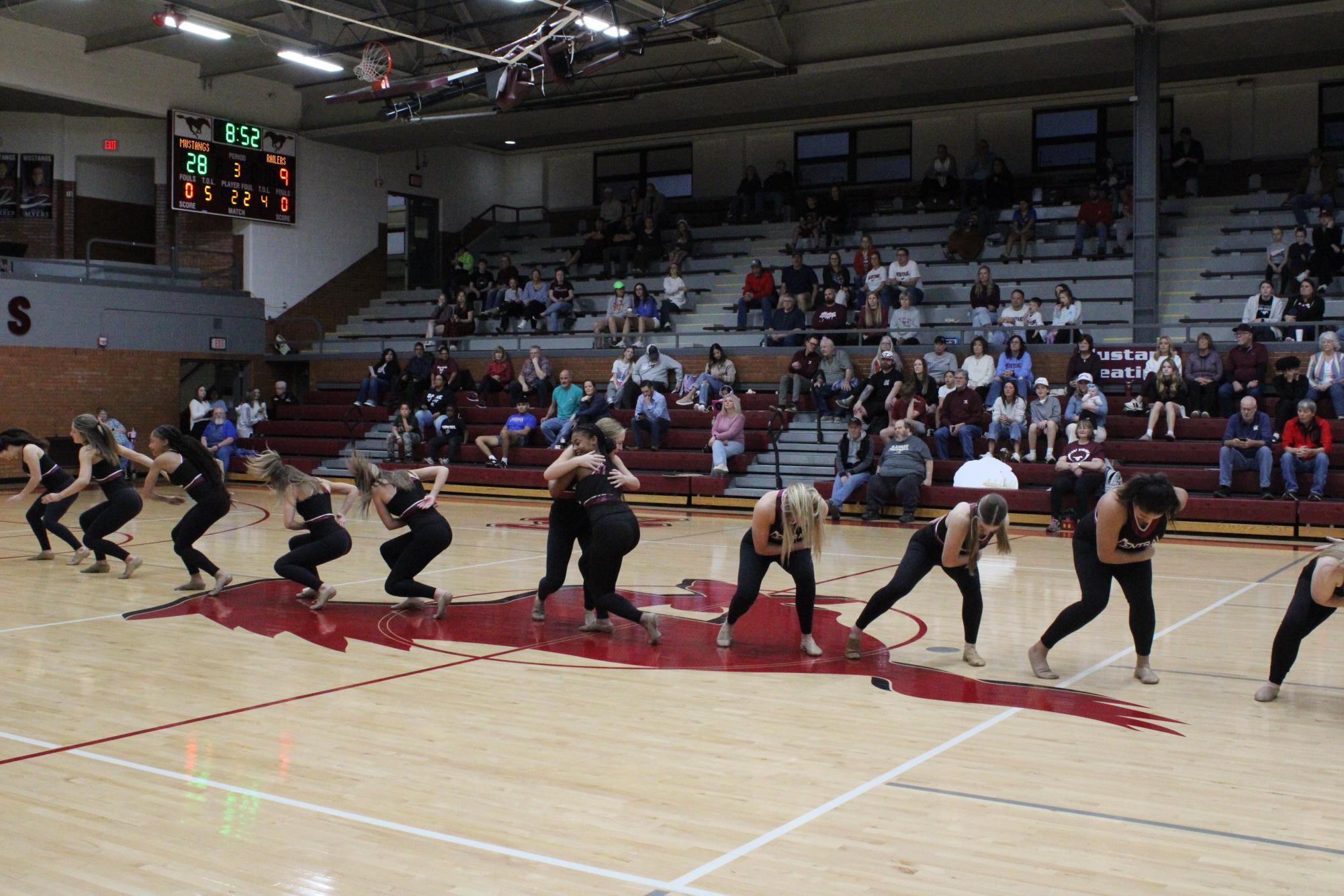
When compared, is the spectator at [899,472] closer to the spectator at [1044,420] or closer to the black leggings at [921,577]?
the spectator at [1044,420]

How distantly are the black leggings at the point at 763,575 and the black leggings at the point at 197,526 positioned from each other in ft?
14.8

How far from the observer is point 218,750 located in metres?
5.33

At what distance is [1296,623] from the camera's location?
6191mm

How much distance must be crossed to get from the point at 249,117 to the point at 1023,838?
78.4ft

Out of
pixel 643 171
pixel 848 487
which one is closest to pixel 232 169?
pixel 643 171

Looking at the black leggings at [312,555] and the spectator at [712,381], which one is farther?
the spectator at [712,381]

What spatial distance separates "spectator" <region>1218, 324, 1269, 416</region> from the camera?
15.6m

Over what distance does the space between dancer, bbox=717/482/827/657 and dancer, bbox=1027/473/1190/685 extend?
1.32 meters

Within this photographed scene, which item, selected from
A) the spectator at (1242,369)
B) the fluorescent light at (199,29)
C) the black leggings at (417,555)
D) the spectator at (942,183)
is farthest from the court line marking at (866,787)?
the spectator at (942,183)

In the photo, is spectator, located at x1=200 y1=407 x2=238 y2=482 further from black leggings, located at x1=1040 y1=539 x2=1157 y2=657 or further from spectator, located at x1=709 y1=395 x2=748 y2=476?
black leggings, located at x1=1040 y1=539 x2=1157 y2=657

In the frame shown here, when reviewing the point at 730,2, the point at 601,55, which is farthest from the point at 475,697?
the point at 601,55

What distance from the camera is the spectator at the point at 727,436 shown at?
17703 millimetres

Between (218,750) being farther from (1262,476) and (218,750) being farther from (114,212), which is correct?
(114,212)

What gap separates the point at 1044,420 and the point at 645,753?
11.8 meters
